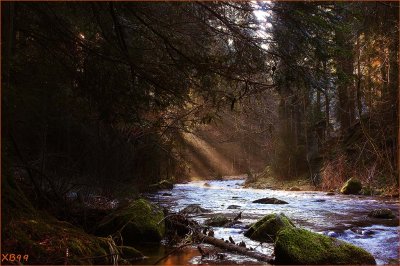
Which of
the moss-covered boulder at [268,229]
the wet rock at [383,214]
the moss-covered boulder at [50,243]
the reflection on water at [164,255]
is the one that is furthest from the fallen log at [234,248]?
the wet rock at [383,214]

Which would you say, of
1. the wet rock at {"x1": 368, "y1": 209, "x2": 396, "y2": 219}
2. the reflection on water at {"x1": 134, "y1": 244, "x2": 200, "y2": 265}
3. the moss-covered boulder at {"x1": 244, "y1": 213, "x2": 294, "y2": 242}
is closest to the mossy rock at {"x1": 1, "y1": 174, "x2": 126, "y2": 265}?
the reflection on water at {"x1": 134, "y1": 244, "x2": 200, "y2": 265}

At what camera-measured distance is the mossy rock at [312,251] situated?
5.31 m

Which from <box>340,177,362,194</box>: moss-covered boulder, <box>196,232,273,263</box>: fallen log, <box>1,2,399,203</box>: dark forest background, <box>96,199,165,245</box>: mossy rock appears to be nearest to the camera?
<box>1,2,399,203</box>: dark forest background

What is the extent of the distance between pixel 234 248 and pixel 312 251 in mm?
1192

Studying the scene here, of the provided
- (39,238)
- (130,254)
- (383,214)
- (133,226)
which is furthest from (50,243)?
(383,214)

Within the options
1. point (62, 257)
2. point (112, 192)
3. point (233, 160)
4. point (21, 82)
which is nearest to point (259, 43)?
point (21, 82)

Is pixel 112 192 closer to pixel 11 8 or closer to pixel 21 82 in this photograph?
pixel 21 82

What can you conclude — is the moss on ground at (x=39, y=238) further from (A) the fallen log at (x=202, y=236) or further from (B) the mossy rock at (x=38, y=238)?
(A) the fallen log at (x=202, y=236)

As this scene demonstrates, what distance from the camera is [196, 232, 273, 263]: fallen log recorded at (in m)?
5.62

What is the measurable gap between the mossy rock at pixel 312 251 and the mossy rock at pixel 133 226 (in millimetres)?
2219

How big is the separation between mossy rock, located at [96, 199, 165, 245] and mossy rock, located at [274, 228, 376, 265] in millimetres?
2219

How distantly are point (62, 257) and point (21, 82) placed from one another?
2273mm

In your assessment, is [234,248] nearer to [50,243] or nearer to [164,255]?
[164,255]

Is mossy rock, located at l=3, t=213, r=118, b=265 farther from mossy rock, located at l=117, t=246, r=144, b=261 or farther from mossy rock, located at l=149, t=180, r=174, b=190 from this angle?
mossy rock, located at l=149, t=180, r=174, b=190
